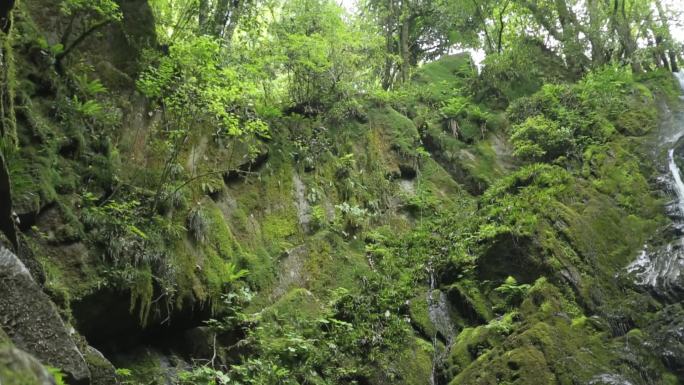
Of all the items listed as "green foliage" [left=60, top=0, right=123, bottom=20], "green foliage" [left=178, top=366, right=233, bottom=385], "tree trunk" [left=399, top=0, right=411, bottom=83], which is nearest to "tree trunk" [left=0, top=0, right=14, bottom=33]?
"green foliage" [left=60, top=0, right=123, bottom=20]

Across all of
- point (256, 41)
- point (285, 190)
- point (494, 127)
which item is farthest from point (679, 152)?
point (256, 41)

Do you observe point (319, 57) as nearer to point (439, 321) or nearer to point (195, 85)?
point (195, 85)

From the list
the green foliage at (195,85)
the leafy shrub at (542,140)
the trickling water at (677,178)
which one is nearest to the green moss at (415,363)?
the green foliage at (195,85)

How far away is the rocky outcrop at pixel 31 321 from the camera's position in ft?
13.3

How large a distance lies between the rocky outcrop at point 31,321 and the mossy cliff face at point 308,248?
28 millimetres

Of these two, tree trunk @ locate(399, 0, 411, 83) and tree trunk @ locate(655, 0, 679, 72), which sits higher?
tree trunk @ locate(655, 0, 679, 72)

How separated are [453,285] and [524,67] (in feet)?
39.6

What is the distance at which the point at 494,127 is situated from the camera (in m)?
17.7

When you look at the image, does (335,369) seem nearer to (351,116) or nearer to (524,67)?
(351,116)

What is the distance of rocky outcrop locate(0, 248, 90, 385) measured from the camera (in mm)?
4051

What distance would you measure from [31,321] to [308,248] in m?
7.15

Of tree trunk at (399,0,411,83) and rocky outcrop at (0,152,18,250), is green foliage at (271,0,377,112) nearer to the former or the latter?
tree trunk at (399,0,411,83)

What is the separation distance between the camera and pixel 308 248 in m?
11.2

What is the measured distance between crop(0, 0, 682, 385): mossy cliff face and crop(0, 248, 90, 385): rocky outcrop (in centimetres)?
3
